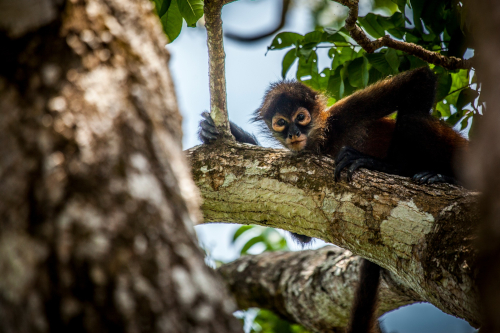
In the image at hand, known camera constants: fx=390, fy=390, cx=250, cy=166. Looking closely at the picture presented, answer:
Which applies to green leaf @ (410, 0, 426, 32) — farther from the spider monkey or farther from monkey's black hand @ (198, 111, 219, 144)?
monkey's black hand @ (198, 111, 219, 144)

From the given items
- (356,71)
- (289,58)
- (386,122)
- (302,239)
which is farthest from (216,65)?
(386,122)

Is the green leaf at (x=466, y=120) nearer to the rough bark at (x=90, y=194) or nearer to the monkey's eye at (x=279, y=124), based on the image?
the monkey's eye at (x=279, y=124)

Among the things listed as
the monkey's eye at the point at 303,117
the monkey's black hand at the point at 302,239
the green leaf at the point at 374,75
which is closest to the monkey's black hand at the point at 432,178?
the green leaf at the point at 374,75

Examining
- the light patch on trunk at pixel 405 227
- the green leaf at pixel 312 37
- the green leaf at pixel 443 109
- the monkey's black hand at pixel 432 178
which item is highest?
the green leaf at pixel 312 37

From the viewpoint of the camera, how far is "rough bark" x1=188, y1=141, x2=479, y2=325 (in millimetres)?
2535

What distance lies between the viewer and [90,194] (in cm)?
114

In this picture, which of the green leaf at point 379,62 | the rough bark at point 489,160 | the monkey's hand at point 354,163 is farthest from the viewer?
the green leaf at point 379,62

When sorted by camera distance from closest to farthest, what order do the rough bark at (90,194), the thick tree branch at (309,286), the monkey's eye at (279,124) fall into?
the rough bark at (90,194) → the thick tree branch at (309,286) → the monkey's eye at (279,124)

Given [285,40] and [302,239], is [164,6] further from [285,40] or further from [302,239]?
[302,239]

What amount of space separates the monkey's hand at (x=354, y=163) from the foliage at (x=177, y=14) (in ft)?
6.17

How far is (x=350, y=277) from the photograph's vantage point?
4680 millimetres

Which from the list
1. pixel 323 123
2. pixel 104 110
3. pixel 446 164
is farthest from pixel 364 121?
pixel 104 110

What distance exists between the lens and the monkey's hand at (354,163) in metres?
3.39

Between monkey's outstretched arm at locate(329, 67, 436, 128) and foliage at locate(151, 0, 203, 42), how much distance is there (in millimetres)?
2270
